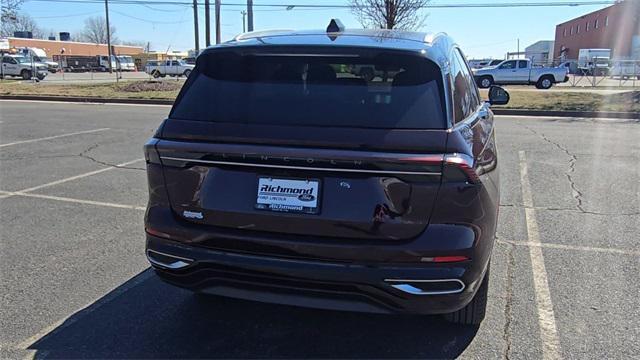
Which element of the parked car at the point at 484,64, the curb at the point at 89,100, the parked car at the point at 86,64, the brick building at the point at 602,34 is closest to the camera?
the curb at the point at 89,100

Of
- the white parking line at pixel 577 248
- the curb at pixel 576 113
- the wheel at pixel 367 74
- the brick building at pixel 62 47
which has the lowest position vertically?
the white parking line at pixel 577 248

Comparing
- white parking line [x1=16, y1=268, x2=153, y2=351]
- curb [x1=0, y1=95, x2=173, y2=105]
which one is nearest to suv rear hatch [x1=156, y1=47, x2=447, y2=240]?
white parking line [x1=16, y1=268, x2=153, y2=351]

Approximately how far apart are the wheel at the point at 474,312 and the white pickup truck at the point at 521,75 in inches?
1151

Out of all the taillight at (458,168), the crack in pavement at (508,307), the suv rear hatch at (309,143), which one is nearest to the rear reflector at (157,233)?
the suv rear hatch at (309,143)

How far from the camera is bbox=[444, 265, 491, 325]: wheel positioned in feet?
10.1

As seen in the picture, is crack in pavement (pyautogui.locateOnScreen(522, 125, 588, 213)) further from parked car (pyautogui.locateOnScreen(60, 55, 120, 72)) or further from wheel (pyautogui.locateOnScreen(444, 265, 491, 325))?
parked car (pyautogui.locateOnScreen(60, 55, 120, 72))

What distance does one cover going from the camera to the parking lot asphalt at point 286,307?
3.00 meters

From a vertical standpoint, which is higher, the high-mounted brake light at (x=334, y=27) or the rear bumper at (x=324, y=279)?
the high-mounted brake light at (x=334, y=27)

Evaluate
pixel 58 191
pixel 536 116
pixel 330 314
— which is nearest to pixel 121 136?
pixel 58 191

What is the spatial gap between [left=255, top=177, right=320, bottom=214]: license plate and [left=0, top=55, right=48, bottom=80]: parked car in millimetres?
45257

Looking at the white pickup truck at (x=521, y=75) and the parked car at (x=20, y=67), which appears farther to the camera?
the parked car at (x=20, y=67)

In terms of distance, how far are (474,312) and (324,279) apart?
1088 millimetres

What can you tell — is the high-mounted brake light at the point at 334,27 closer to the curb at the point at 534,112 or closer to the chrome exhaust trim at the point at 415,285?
the chrome exhaust trim at the point at 415,285

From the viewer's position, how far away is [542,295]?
362cm
